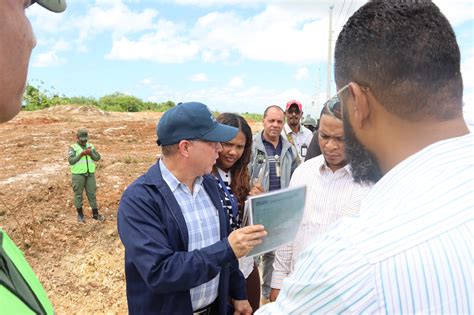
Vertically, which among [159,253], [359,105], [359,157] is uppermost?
[359,105]

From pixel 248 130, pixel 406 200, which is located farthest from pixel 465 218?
pixel 248 130

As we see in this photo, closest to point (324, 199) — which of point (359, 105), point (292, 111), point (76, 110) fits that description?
point (359, 105)

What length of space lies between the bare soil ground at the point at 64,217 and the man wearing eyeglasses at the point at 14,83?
147 inches

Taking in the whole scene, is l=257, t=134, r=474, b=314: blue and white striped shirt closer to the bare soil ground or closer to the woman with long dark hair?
the woman with long dark hair

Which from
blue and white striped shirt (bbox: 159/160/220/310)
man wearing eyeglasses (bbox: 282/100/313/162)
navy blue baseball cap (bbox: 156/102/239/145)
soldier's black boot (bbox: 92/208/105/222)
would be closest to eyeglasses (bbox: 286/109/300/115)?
man wearing eyeglasses (bbox: 282/100/313/162)

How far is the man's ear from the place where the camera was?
3.44 feet

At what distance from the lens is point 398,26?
1.00 metres

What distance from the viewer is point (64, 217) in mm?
7750

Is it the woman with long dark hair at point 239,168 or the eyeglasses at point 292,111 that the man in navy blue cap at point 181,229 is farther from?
the eyeglasses at point 292,111

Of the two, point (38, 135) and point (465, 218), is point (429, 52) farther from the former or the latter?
point (38, 135)

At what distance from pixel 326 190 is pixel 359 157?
1.21 meters

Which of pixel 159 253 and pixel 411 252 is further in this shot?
pixel 159 253

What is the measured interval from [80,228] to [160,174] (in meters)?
5.76

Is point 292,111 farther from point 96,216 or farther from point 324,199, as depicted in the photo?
point 96,216
